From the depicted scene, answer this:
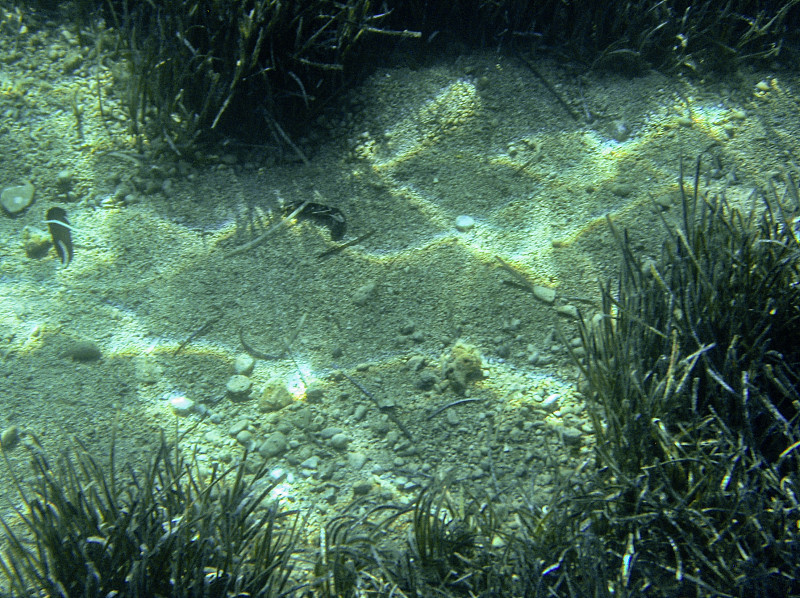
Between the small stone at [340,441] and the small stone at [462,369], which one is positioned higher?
the small stone at [462,369]

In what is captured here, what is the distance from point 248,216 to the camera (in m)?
2.55

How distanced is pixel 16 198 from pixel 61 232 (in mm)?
285

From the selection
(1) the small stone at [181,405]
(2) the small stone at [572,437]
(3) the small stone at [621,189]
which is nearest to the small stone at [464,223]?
(3) the small stone at [621,189]

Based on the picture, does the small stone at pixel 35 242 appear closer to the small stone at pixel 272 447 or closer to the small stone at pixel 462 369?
the small stone at pixel 272 447

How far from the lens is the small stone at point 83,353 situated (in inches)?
82.9

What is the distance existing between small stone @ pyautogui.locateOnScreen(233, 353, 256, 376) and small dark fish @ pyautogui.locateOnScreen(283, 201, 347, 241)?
691 mm

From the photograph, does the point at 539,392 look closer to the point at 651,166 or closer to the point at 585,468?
the point at 585,468

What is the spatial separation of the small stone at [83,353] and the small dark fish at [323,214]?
944 mm

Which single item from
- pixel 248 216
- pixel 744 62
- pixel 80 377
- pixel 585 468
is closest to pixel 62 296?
pixel 80 377

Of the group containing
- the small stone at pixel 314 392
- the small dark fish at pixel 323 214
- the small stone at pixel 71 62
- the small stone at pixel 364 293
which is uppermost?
the small stone at pixel 71 62

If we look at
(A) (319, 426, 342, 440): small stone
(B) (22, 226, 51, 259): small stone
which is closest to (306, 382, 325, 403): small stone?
(A) (319, 426, 342, 440): small stone

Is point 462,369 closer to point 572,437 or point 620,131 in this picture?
point 572,437

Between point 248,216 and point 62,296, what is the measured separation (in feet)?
2.61

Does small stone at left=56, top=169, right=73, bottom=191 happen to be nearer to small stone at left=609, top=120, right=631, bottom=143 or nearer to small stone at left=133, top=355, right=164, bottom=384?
small stone at left=133, top=355, right=164, bottom=384
